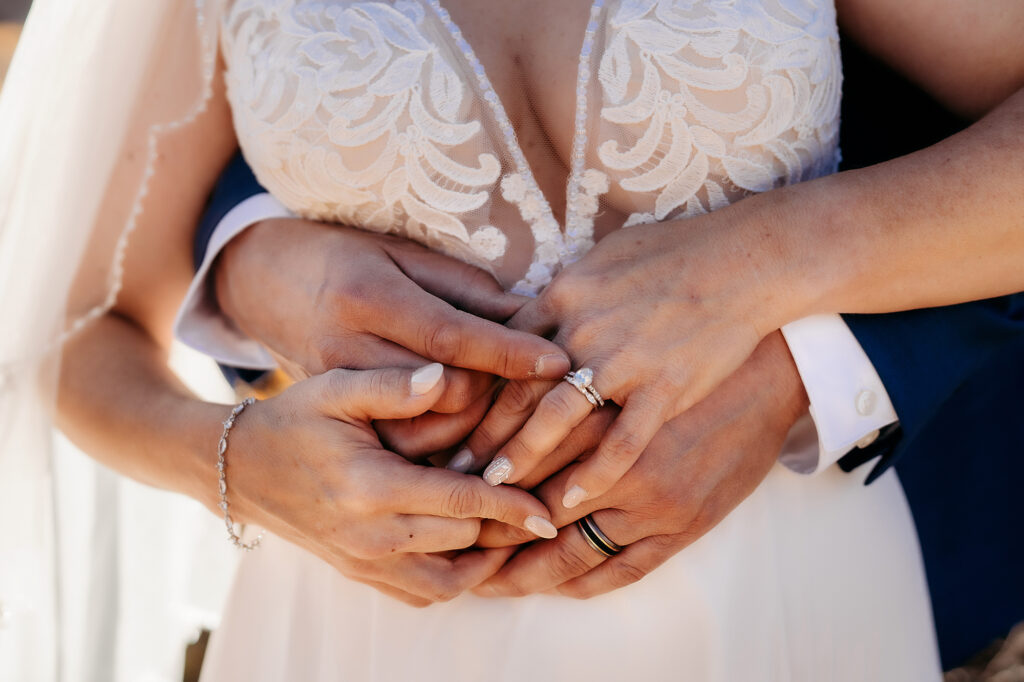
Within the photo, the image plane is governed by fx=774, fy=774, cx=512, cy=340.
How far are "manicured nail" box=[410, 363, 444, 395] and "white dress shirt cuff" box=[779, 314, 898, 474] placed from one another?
457 mm

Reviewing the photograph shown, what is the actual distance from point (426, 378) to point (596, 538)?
30 centimetres

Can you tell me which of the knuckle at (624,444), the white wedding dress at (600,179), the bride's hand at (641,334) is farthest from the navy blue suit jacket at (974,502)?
the knuckle at (624,444)

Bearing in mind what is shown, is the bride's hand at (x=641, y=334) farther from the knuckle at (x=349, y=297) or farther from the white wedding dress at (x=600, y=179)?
the knuckle at (x=349, y=297)

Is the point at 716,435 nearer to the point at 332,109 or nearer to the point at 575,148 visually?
the point at 575,148

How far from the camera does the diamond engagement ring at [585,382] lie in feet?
3.05

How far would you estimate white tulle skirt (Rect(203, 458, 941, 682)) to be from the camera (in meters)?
1.03

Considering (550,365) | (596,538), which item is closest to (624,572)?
(596,538)

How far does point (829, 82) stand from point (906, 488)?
3.61 feet

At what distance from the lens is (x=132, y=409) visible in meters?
1.28

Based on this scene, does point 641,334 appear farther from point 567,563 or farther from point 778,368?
point 567,563

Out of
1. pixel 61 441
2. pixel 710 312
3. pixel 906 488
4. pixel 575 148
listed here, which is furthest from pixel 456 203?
pixel 906 488

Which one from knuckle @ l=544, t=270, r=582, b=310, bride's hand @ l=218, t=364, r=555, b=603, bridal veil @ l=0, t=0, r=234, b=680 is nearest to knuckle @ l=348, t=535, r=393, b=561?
bride's hand @ l=218, t=364, r=555, b=603

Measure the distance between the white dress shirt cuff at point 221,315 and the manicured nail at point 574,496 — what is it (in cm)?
63

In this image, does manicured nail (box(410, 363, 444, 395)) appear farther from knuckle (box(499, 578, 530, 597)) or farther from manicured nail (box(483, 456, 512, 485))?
knuckle (box(499, 578, 530, 597))
